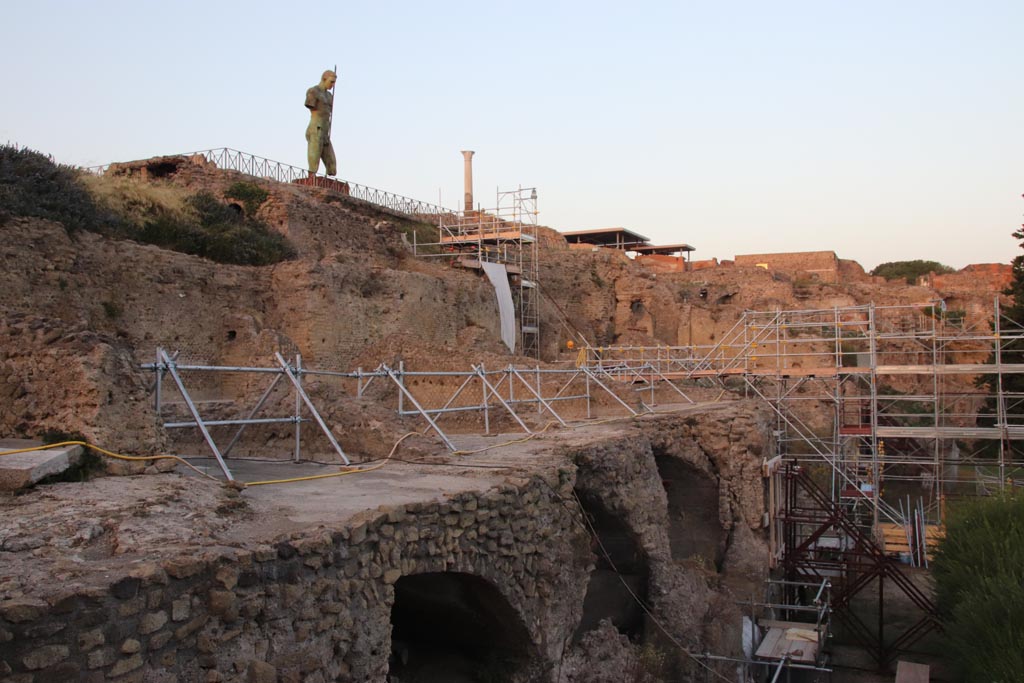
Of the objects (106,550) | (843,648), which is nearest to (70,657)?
(106,550)

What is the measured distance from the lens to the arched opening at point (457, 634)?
22.7 ft

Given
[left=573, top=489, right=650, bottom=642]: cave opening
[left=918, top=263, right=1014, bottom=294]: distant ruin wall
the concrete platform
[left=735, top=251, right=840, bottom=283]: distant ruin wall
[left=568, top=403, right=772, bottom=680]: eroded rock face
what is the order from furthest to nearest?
1. [left=735, top=251, right=840, bottom=283]: distant ruin wall
2. [left=918, top=263, right=1014, bottom=294]: distant ruin wall
3. [left=573, top=489, right=650, bottom=642]: cave opening
4. [left=568, top=403, right=772, bottom=680]: eroded rock face
5. the concrete platform

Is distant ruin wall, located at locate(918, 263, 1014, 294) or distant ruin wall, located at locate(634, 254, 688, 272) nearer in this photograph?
distant ruin wall, located at locate(918, 263, 1014, 294)

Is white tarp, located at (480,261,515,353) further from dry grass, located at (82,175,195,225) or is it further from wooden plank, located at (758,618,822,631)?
wooden plank, located at (758,618,822,631)

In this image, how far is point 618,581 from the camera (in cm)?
1092

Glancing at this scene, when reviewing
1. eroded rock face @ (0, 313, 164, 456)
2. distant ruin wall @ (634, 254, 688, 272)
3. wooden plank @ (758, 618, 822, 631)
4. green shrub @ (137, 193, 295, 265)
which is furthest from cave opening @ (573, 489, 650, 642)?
distant ruin wall @ (634, 254, 688, 272)

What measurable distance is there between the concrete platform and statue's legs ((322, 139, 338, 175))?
1859cm

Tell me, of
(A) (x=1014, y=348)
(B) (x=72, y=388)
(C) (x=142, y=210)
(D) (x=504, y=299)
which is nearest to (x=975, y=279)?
(A) (x=1014, y=348)

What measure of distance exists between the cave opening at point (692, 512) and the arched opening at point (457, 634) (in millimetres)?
6485

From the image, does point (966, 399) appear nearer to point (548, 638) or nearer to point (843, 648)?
point (843, 648)

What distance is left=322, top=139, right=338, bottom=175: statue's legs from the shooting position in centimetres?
2331

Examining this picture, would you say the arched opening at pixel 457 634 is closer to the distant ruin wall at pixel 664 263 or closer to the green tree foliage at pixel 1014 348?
the green tree foliage at pixel 1014 348

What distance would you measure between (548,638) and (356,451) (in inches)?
102

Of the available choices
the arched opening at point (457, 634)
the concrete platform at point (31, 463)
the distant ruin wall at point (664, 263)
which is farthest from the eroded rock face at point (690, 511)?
the distant ruin wall at point (664, 263)
